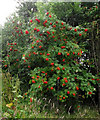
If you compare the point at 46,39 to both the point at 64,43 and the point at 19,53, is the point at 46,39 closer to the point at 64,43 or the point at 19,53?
the point at 64,43

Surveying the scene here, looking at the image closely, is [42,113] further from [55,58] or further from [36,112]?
[55,58]

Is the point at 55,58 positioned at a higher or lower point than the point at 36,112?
higher

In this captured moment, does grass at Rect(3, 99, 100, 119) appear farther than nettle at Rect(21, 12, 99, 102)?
No

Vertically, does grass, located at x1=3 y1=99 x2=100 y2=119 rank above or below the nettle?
below

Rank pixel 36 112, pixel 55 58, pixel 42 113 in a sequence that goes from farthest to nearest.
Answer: pixel 55 58
pixel 42 113
pixel 36 112

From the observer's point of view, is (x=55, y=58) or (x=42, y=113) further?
(x=55, y=58)

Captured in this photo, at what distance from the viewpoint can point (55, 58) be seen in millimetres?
3334

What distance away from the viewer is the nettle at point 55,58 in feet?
10.4

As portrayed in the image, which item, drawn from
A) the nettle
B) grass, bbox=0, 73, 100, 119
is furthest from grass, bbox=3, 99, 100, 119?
the nettle

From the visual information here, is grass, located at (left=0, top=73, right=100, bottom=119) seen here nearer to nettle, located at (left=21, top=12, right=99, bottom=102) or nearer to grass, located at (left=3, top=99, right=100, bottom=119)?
grass, located at (left=3, top=99, right=100, bottom=119)

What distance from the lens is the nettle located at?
318 centimetres

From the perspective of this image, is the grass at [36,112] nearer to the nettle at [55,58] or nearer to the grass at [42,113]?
the grass at [42,113]

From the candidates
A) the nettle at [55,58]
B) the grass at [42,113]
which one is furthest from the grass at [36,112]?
the nettle at [55,58]

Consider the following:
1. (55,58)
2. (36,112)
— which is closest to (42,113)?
(36,112)
